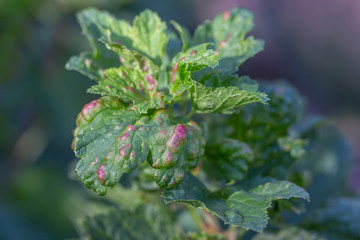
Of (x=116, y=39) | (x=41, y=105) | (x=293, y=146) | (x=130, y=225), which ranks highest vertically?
(x=116, y=39)

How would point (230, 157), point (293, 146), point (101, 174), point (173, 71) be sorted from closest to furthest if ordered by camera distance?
point (101, 174)
point (173, 71)
point (230, 157)
point (293, 146)

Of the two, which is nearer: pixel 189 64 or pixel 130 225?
pixel 189 64

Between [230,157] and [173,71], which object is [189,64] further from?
[230,157]

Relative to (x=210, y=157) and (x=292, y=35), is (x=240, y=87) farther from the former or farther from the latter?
(x=292, y=35)

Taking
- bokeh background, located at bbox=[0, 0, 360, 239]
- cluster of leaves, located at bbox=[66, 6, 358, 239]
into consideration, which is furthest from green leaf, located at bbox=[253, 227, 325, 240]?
bokeh background, located at bbox=[0, 0, 360, 239]

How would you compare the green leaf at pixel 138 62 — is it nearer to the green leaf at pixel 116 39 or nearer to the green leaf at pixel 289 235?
the green leaf at pixel 116 39

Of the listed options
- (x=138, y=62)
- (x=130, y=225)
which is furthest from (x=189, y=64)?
(x=130, y=225)
